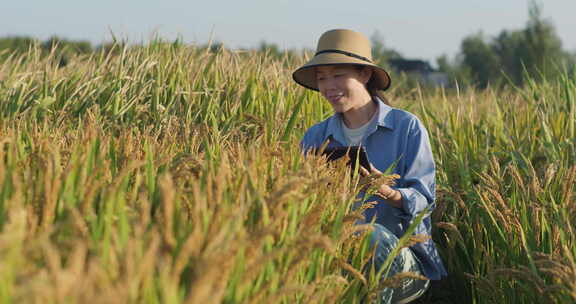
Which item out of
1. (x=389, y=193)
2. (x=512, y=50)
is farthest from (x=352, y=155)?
(x=512, y=50)

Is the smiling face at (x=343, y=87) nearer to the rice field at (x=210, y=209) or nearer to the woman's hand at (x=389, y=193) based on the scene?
the rice field at (x=210, y=209)

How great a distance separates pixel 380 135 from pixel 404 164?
0.75 ft

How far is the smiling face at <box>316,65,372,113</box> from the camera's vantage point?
10.3ft

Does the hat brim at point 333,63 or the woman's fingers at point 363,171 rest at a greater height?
the hat brim at point 333,63

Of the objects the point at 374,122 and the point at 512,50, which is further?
the point at 512,50

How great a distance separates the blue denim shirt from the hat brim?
0.59ft

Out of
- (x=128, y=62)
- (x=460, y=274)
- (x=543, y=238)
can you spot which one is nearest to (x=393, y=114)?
(x=460, y=274)

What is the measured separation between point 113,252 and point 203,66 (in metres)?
3.56

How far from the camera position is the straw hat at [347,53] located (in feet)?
10.3

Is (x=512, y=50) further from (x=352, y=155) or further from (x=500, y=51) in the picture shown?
(x=352, y=155)

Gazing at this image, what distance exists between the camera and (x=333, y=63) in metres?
3.11

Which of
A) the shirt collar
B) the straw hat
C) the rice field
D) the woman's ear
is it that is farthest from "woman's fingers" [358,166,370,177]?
the woman's ear

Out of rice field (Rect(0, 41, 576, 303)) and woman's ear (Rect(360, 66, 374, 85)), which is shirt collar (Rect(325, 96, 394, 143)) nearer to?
woman's ear (Rect(360, 66, 374, 85))

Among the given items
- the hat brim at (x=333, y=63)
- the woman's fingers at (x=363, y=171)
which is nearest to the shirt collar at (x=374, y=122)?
the hat brim at (x=333, y=63)
